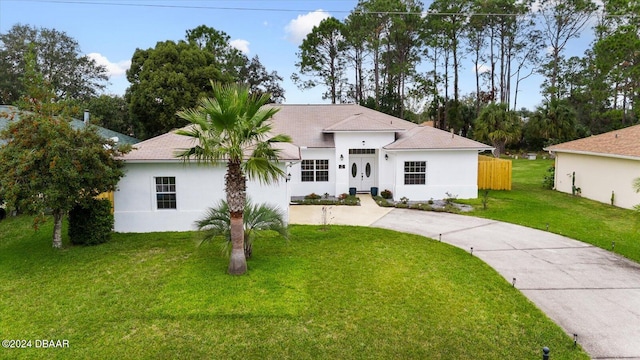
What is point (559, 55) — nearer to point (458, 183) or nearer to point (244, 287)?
point (458, 183)

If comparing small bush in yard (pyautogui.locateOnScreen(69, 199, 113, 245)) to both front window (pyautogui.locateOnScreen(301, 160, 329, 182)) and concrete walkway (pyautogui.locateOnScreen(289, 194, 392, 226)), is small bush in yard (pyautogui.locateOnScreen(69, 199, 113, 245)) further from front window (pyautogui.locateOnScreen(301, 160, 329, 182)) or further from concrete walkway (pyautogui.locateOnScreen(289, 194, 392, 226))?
front window (pyautogui.locateOnScreen(301, 160, 329, 182))

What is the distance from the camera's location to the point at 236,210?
8953mm

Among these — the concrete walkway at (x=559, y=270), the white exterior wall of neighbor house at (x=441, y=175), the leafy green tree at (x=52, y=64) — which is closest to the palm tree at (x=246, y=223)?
the concrete walkway at (x=559, y=270)

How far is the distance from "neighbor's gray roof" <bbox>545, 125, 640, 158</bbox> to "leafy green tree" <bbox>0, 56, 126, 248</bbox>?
1991 cm

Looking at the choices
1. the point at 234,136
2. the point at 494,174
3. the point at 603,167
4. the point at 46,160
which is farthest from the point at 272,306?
the point at 494,174

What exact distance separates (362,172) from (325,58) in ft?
80.9

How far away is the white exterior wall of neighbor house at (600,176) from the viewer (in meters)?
16.5

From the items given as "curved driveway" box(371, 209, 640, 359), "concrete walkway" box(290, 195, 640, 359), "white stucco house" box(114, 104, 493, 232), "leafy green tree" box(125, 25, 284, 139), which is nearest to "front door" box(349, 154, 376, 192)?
"white stucco house" box(114, 104, 493, 232)

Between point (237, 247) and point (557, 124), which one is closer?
point (237, 247)

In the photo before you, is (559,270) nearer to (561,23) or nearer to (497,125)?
(497,125)

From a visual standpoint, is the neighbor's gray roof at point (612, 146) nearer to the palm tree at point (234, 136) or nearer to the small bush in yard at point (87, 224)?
the palm tree at point (234, 136)

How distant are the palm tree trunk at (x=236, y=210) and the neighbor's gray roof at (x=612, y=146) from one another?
16079 millimetres

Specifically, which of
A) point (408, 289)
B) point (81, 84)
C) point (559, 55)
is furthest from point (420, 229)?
point (81, 84)

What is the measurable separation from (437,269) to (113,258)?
338 inches
